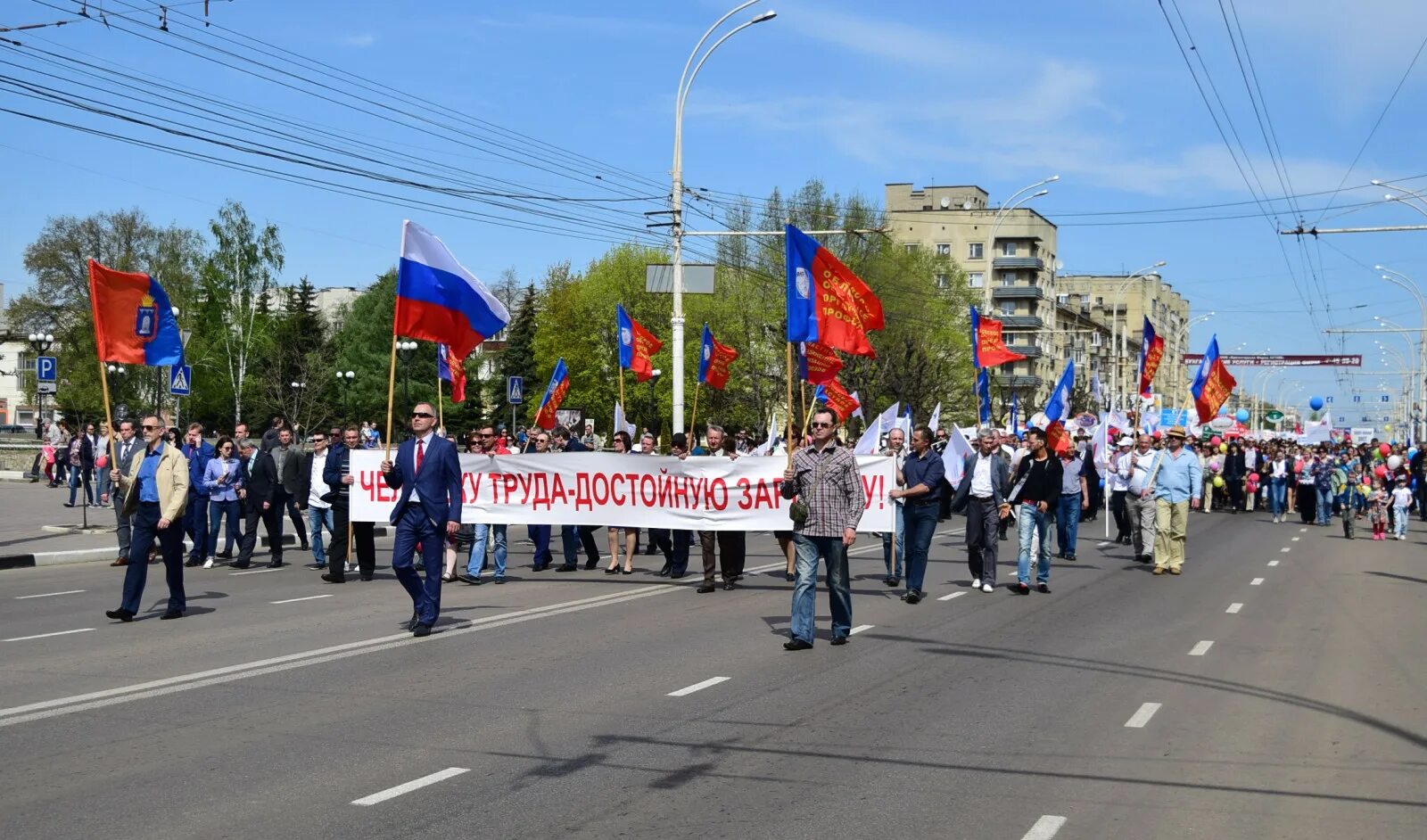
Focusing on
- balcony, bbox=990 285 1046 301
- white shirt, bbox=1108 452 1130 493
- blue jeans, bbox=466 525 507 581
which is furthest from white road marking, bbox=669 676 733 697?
balcony, bbox=990 285 1046 301

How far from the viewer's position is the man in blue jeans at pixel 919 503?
49.8 feet

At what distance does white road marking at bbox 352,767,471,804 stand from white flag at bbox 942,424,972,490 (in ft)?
36.2

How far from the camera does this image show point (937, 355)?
199 ft

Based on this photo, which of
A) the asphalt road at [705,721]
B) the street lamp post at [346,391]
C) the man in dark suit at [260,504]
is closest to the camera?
the asphalt road at [705,721]

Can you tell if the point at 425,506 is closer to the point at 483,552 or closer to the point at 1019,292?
Answer: the point at 483,552

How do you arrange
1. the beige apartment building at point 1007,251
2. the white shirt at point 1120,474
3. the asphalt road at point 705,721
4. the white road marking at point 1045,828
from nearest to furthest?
1. the white road marking at point 1045,828
2. the asphalt road at point 705,721
3. the white shirt at point 1120,474
4. the beige apartment building at point 1007,251

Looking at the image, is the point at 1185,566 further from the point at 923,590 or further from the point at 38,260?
the point at 38,260

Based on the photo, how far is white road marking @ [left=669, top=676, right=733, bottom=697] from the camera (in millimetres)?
9422

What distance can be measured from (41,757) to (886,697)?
16.4 ft

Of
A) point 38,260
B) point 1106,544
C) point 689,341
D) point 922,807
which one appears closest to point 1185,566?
point 1106,544

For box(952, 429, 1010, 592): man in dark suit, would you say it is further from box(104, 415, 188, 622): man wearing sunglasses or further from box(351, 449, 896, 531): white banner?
box(104, 415, 188, 622): man wearing sunglasses

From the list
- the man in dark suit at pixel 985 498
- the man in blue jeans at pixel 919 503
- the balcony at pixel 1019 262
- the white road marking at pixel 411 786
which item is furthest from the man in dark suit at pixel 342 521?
the balcony at pixel 1019 262

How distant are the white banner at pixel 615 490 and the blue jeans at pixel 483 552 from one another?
16 centimetres

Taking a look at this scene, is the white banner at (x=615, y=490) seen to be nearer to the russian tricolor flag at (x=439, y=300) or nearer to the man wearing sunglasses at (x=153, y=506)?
the russian tricolor flag at (x=439, y=300)
